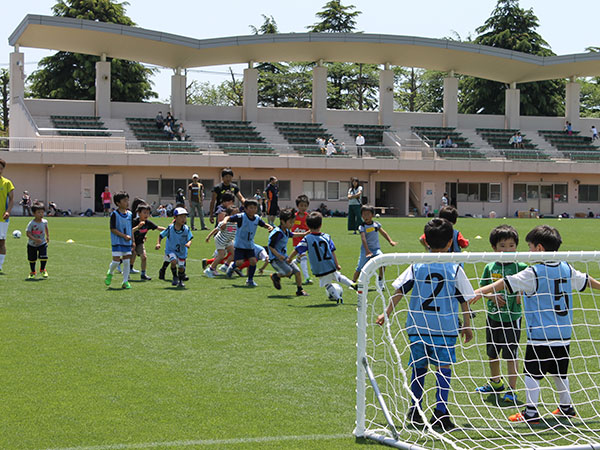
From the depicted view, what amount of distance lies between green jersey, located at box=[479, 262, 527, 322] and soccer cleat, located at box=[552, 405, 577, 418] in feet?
2.62

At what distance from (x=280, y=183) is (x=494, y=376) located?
3990cm

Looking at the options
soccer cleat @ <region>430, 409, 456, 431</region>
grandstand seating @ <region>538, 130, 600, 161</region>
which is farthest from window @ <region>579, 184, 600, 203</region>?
soccer cleat @ <region>430, 409, 456, 431</region>

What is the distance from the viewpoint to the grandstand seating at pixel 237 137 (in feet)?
143

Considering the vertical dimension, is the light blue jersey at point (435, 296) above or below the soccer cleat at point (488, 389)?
above

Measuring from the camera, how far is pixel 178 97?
48.9 meters

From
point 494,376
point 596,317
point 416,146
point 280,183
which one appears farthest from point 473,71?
point 494,376

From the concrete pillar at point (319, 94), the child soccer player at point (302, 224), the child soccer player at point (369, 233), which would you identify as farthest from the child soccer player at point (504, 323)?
the concrete pillar at point (319, 94)

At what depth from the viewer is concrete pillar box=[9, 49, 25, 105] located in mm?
44875

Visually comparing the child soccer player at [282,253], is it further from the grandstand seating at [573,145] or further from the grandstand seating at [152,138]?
the grandstand seating at [573,145]

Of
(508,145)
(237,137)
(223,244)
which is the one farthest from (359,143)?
(223,244)

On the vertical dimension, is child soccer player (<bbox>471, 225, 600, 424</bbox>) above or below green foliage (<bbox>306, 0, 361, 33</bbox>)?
below

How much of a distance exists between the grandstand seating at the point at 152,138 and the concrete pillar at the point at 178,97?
1.74 m

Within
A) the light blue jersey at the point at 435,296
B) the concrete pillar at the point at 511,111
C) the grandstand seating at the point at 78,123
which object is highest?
the concrete pillar at the point at 511,111

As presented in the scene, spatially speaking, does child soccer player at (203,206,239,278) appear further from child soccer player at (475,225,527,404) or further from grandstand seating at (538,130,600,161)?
grandstand seating at (538,130,600,161)
